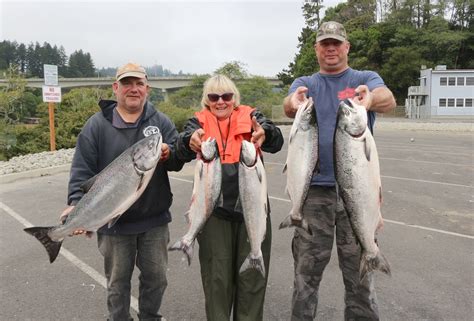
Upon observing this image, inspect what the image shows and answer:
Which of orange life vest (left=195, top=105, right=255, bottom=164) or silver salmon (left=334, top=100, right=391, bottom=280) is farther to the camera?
orange life vest (left=195, top=105, right=255, bottom=164)

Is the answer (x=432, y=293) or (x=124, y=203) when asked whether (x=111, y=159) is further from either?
(x=432, y=293)

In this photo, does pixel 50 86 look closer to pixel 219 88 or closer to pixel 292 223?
pixel 219 88

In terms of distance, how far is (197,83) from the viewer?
50812 millimetres

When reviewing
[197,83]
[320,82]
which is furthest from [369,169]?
[197,83]

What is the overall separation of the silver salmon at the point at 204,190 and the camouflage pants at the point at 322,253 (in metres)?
1.01

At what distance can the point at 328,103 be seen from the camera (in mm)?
3586

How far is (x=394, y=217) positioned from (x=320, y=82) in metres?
4.92

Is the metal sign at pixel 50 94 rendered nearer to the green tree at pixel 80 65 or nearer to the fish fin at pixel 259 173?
the fish fin at pixel 259 173

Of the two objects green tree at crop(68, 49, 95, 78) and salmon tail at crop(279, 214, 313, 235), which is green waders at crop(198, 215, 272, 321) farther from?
green tree at crop(68, 49, 95, 78)

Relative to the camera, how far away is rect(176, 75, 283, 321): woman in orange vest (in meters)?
3.39

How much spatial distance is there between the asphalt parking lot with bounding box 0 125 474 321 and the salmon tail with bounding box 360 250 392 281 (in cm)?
129

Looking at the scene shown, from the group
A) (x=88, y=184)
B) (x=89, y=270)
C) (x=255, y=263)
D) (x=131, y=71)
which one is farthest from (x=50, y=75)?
(x=255, y=263)

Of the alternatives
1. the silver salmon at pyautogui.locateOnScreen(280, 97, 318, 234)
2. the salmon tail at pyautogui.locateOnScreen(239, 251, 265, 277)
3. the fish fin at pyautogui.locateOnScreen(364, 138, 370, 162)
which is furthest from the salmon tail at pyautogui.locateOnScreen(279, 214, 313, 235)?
the fish fin at pyautogui.locateOnScreen(364, 138, 370, 162)

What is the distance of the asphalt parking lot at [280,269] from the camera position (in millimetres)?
4355
